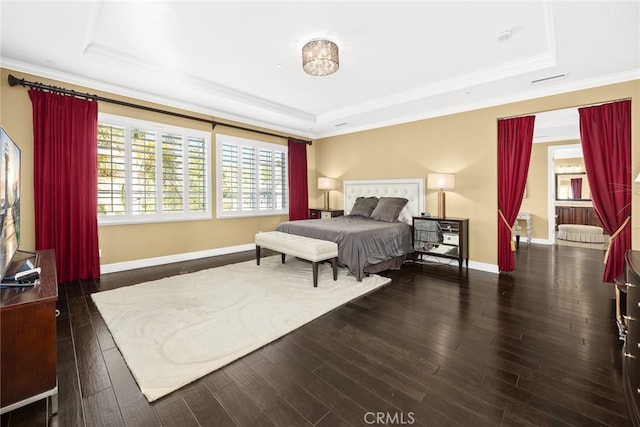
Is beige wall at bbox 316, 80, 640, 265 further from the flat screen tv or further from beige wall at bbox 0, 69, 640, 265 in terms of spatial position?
the flat screen tv

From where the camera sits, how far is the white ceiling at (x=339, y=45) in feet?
7.92

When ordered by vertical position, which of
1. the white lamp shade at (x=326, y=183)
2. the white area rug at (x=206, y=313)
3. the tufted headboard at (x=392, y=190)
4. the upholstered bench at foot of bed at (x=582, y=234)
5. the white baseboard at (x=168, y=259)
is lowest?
the white area rug at (x=206, y=313)

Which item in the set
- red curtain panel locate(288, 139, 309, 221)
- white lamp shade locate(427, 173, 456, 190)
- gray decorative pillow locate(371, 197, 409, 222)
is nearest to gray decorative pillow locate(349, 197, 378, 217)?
gray decorative pillow locate(371, 197, 409, 222)

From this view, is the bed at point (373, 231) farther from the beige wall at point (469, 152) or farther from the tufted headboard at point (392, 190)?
the beige wall at point (469, 152)

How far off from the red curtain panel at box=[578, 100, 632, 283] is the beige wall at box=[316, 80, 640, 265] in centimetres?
7

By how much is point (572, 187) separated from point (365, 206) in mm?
7176

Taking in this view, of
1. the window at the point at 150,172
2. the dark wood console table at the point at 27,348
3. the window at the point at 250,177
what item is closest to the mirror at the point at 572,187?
the window at the point at 250,177

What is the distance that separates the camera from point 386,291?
133 inches

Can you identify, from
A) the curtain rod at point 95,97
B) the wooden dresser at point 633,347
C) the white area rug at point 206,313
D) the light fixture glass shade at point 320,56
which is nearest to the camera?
the wooden dresser at point 633,347

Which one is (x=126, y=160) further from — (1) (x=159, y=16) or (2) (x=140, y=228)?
(1) (x=159, y=16)

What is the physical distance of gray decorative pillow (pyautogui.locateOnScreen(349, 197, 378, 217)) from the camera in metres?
5.39

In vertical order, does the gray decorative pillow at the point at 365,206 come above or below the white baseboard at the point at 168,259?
above

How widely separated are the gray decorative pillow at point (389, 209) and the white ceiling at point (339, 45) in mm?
1635

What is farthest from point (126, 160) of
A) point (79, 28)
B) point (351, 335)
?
point (351, 335)
